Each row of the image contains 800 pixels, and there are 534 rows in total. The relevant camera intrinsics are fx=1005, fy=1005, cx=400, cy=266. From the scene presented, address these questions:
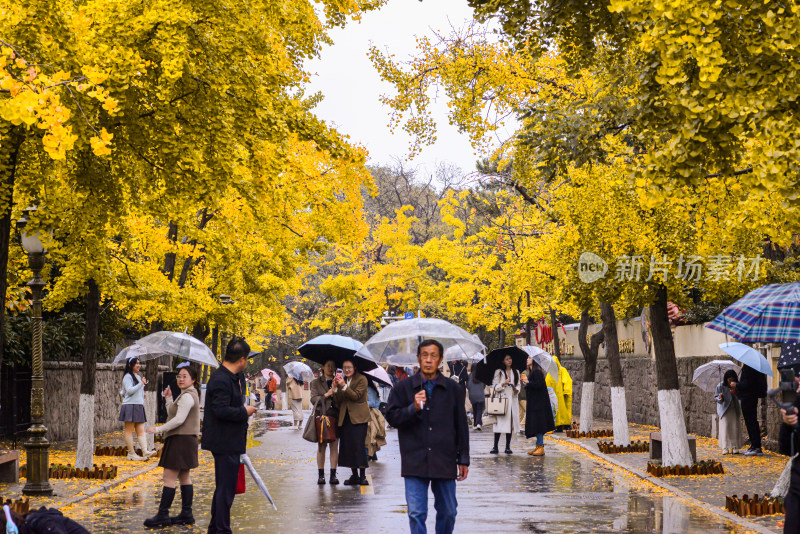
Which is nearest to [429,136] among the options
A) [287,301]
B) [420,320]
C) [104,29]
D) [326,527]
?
[420,320]

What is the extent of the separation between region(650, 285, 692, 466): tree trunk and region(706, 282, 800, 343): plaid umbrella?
3989 mm

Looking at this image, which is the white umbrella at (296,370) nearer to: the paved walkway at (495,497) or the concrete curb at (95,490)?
the paved walkway at (495,497)

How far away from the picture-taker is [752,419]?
19.1 m

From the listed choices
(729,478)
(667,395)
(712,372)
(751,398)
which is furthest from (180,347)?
(712,372)

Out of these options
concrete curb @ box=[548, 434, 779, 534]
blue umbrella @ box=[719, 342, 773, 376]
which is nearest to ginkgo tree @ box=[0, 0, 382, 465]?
concrete curb @ box=[548, 434, 779, 534]

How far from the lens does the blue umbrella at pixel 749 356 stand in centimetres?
1794

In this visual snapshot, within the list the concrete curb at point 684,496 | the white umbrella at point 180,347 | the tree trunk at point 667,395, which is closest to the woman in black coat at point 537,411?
the concrete curb at point 684,496

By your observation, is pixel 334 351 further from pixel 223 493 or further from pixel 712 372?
pixel 712 372

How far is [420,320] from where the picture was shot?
1497cm

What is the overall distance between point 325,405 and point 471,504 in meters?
3.46

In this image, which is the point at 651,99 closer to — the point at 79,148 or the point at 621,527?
the point at 621,527

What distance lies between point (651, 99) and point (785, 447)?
3.90 m

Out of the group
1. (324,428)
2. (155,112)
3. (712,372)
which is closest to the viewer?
(155,112)

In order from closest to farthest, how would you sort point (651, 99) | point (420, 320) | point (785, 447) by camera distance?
point (785, 447) < point (651, 99) < point (420, 320)
